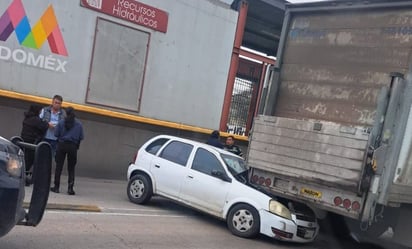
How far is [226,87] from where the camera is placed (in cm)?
1463

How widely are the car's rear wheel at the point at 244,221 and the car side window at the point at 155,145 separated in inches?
82.0

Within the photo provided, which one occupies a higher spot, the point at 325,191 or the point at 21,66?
the point at 21,66

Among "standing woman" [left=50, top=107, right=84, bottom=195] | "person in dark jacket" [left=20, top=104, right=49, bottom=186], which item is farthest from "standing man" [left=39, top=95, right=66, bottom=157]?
"standing woman" [left=50, top=107, right=84, bottom=195]

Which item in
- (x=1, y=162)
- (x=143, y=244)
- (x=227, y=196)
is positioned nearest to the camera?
(x=1, y=162)

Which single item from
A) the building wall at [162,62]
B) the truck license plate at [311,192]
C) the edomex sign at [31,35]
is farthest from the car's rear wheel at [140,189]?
the edomex sign at [31,35]

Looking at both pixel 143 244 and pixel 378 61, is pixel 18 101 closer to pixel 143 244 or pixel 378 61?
pixel 143 244

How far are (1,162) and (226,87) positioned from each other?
10729 millimetres

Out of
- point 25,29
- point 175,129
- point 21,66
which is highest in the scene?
point 25,29

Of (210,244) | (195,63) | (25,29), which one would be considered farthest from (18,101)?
(210,244)

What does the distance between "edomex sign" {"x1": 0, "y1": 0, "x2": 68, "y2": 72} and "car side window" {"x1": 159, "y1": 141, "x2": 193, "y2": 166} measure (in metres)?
3.62

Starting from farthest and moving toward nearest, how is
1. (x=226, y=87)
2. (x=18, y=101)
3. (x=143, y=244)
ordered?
(x=226, y=87), (x=18, y=101), (x=143, y=244)

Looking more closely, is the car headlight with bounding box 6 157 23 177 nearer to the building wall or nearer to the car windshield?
the car windshield

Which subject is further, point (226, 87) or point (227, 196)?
point (226, 87)

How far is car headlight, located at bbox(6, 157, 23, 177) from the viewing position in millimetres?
4305
